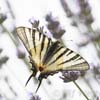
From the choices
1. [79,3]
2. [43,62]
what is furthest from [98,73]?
[43,62]

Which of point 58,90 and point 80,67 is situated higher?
point 80,67

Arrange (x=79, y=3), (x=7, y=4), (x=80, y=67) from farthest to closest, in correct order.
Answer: (x=7, y=4) → (x=79, y=3) → (x=80, y=67)

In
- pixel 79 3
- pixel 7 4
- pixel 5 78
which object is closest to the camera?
pixel 79 3

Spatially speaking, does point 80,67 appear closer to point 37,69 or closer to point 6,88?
point 37,69

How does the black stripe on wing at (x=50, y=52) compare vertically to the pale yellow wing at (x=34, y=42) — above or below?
below

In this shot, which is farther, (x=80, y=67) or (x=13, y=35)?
(x=13, y=35)

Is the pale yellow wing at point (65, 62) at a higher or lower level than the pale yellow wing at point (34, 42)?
lower

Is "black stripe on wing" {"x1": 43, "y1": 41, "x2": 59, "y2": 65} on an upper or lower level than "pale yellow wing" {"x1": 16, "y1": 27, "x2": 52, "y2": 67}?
lower

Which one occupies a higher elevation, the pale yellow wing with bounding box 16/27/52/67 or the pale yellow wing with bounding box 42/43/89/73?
the pale yellow wing with bounding box 16/27/52/67
